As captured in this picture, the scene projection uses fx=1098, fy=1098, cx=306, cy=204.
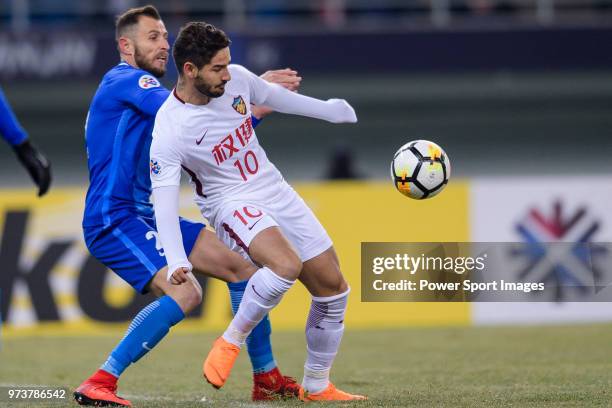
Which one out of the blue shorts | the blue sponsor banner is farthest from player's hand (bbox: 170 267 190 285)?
the blue sponsor banner

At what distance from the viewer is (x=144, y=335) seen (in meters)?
5.61

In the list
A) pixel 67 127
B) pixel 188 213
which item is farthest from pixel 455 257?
pixel 67 127

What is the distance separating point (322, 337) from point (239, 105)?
1.34 meters

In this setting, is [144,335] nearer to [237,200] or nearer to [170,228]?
[170,228]

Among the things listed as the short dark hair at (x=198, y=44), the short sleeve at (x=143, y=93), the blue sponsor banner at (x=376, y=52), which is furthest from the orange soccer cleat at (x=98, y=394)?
the blue sponsor banner at (x=376, y=52)

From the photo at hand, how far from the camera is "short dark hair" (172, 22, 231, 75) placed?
18.1ft

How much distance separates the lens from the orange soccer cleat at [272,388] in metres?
6.04

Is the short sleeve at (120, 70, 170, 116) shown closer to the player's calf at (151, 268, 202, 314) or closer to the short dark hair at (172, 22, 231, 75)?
the short dark hair at (172, 22, 231, 75)

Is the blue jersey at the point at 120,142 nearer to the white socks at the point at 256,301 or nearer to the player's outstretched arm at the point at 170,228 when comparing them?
the player's outstretched arm at the point at 170,228

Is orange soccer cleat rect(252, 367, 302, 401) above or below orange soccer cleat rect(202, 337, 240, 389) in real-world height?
below

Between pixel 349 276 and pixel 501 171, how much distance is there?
29.0 feet

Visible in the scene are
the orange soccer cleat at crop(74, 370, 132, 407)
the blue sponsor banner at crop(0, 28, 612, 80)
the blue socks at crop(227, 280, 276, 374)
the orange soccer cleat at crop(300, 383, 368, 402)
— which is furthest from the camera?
the blue sponsor banner at crop(0, 28, 612, 80)

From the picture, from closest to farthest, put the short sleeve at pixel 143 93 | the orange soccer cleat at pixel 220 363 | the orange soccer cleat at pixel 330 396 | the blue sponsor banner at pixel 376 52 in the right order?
the orange soccer cleat at pixel 220 363 < the short sleeve at pixel 143 93 < the orange soccer cleat at pixel 330 396 < the blue sponsor banner at pixel 376 52

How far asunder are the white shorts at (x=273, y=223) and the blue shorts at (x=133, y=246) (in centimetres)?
29
